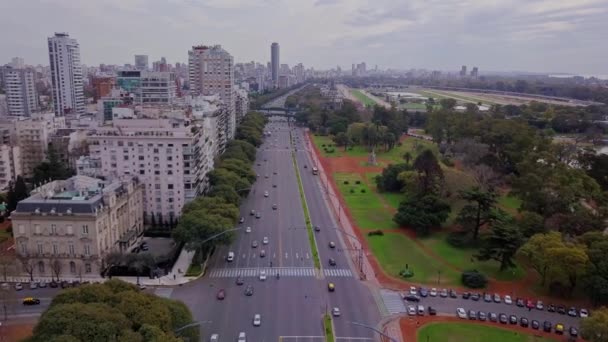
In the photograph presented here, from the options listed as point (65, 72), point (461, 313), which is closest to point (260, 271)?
point (461, 313)

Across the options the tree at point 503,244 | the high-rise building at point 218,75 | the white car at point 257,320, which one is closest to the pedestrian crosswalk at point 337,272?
the white car at point 257,320

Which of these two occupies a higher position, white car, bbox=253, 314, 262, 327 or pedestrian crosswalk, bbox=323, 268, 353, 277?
white car, bbox=253, 314, 262, 327

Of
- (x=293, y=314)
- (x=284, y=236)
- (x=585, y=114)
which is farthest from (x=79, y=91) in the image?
(x=585, y=114)

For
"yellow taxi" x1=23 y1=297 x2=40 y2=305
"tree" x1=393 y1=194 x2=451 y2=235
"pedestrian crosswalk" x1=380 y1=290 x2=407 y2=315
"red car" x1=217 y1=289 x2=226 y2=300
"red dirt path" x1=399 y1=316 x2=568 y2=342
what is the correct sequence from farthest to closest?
"tree" x1=393 y1=194 x2=451 y2=235, "red car" x1=217 y1=289 x2=226 y2=300, "pedestrian crosswalk" x1=380 y1=290 x2=407 y2=315, "yellow taxi" x1=23 y1=297 x2=40 y2=305, "red dirt path" x1=399 y1=316 x2=568 y2=342

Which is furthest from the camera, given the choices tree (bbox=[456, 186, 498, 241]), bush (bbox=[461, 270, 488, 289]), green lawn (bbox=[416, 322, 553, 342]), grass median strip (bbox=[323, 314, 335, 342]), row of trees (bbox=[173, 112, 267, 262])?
tree (bbox=[456, 186, 498, 241])

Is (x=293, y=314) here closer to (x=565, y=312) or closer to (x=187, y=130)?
(x=565, y=312)

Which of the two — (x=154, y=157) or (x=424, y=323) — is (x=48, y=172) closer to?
(x=154, y=157)

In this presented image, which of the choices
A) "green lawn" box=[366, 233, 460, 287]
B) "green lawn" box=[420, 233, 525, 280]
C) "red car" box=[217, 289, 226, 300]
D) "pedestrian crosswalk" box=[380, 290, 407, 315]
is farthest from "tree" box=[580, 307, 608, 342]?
"red car" box=[217, 289, 226, 300]

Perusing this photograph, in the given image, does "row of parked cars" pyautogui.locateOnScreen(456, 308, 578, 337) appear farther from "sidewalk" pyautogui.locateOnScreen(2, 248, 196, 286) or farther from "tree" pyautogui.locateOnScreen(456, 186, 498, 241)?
"sidewalk" pyautogui.locateOnScreen(2, 248, 196, 286)
